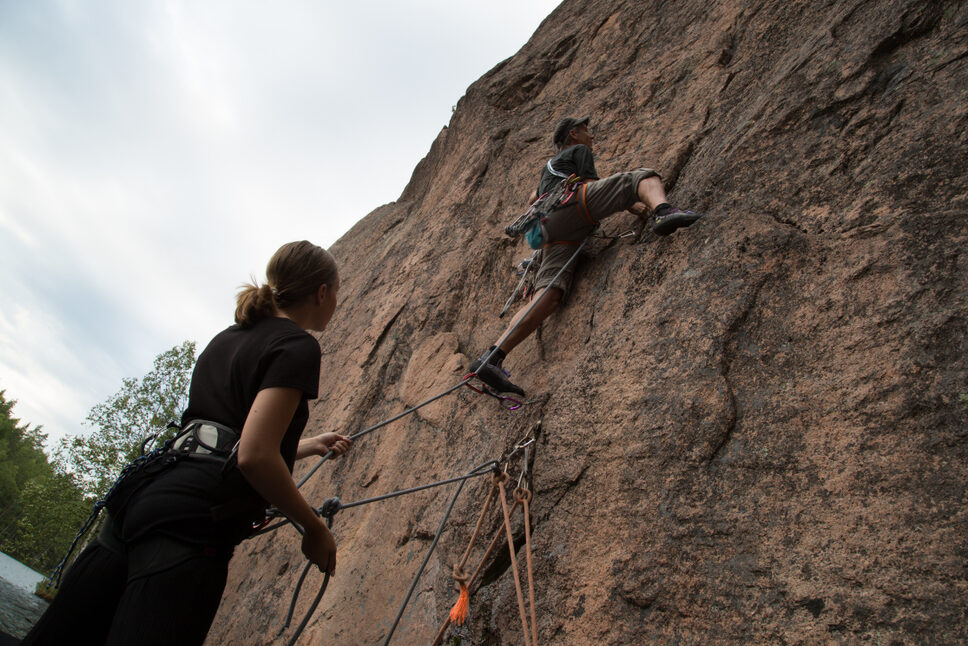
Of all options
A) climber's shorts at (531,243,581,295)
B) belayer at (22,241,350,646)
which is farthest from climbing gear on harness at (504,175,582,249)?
belayer at (22,241,350,646)

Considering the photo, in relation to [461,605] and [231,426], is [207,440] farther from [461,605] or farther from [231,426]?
[461,605]

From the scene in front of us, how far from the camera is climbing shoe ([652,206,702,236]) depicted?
3016mm

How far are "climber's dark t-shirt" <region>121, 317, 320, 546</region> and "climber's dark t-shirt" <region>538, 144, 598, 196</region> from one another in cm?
266

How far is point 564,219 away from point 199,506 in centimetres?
277

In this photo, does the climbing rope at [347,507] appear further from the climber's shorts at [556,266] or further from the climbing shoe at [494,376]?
the climber's shorts at [556,266]

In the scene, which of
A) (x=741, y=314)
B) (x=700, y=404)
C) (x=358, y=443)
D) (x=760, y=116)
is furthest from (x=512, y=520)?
(x=760, y=116)

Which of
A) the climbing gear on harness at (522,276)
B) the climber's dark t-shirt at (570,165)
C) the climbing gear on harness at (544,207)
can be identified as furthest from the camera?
the climbing gear on harness at (522,276)

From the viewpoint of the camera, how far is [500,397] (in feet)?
11.4

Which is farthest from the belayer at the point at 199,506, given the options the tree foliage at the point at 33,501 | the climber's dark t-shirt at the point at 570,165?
the tree foliage at the point at 33,501

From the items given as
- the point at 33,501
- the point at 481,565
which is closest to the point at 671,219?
the point at 481,565

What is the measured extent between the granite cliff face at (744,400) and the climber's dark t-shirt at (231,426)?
131 centimetres

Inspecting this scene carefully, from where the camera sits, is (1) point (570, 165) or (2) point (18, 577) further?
(2) point (18, 577)

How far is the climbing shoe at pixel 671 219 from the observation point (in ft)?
9.89

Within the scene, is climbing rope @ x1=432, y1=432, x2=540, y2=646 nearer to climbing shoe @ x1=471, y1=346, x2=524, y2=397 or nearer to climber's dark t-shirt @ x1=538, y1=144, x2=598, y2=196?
climbing shoe @ x1=471, y1=346, x2=524, y2=397
